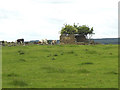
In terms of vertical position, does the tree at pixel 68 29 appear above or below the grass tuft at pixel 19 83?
above

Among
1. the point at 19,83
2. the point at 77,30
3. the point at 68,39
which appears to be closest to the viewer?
the point at 19,83

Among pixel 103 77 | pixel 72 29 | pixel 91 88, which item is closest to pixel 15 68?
pixel 103 77

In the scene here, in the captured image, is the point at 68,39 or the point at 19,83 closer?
the point at 19,83

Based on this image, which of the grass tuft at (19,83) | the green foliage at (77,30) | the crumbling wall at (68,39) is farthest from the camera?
the green foliage at (77,30)

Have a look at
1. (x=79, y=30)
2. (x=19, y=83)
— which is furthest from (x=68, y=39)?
(x=19, y=83)

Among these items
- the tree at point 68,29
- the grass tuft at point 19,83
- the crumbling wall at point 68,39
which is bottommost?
the grass tuft at point 19,83

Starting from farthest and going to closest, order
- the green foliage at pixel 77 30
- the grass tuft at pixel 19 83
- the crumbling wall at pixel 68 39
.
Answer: the green foliage at pixel 77 30
the crumbling wall at pixel 68 39
the grass tuft at pixel 19 83

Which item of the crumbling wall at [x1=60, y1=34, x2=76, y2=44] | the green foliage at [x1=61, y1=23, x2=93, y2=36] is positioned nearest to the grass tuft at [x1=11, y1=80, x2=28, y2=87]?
the crumbling wall at [x1=60, y1=34, x2=76, y2=44]

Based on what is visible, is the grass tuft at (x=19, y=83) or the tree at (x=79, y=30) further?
the tree at (x=79, y=30)

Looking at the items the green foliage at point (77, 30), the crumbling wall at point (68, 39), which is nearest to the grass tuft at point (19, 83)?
the crumbling wall at point (68, 39)

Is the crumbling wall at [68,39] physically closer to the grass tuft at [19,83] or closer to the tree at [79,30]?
the tree at [79,30]

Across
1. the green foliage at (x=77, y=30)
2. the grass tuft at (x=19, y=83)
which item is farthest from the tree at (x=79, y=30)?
the grass tuft at (x=19, y=83)

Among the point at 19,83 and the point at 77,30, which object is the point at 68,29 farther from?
the point at 19,83

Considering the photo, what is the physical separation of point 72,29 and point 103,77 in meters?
47.5
